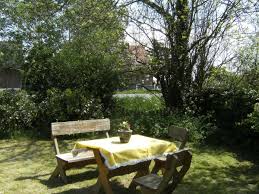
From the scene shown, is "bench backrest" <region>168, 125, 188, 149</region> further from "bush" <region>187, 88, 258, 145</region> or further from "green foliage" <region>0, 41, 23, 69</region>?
"green foliage" <region>0, 41, 23, 69</region>

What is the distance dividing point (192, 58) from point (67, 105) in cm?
424

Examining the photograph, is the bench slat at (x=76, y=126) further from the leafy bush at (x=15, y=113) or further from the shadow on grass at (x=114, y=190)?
the leafy bush at (x=15, y=113)

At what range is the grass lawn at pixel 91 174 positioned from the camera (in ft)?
21.4

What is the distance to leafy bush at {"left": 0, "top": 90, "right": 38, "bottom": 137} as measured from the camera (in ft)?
35.0

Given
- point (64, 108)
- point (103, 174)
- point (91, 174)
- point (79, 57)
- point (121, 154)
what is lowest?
point (91, 174)

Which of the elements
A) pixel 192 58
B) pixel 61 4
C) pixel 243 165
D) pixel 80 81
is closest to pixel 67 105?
pixel 80 81

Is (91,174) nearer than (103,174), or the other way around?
(103,174)

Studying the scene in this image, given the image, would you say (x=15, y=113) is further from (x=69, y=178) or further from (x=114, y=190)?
(x=114, y=190)

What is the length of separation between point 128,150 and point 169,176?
3.03 ft

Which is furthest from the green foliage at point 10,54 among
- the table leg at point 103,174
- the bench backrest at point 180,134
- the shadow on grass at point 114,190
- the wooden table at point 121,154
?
the table leg at point 103,174

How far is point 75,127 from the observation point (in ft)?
24.4

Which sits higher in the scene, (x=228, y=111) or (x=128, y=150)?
(x=228, y=111)

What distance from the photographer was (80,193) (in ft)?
20.4

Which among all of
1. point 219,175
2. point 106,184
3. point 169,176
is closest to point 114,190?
point 106,184
